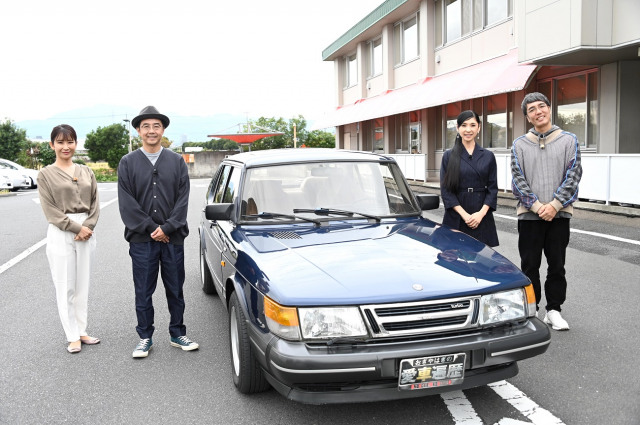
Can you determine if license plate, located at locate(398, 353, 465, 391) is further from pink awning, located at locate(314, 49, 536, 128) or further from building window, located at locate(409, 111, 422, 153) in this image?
building window, located at locate(409, 111, 422, 153)

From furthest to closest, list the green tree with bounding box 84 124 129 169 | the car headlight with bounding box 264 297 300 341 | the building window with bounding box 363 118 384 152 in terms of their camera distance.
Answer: the green tree with bounding box 84 124 129 169
the building window with bounding box 363 118 384 152
the car headlight with bounding box 264 297 300 341

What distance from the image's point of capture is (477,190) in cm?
520

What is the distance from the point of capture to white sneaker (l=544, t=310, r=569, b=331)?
520 cm

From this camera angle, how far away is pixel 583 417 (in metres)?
3.53

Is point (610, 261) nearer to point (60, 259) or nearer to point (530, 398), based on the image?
point (530, 398)

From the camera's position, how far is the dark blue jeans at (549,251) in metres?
5.19

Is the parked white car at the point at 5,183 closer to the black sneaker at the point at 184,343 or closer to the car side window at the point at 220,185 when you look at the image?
the car side window at the point at 220,185

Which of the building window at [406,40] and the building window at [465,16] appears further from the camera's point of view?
the building window at [406,40]

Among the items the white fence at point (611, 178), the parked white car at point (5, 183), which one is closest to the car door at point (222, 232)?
the white fence at point (611, 178)

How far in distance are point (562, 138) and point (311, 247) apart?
101 inches

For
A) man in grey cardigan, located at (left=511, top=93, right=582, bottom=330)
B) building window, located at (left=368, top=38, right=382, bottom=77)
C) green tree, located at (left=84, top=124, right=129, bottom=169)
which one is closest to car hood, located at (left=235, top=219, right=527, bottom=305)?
man in grey cardigan, located at (left=511, top=93, right=582, bottom=330)

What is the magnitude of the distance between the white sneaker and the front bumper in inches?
81.2

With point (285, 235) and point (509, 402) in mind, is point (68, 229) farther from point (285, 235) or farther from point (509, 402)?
point (509, 402)

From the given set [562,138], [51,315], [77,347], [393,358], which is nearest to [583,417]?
[393,358]
